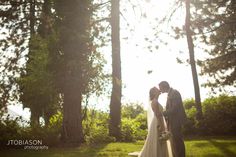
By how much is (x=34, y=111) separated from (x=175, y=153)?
619 inches

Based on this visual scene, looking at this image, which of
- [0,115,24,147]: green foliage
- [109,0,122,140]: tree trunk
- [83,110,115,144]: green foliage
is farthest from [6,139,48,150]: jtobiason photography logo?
[109,0,122,140]: tree trunk

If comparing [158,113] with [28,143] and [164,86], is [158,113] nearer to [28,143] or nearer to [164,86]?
[164,86]

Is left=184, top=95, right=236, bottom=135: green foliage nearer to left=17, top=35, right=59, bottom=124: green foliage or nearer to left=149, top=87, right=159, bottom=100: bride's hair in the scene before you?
left=17, top=35, right=59, bottom=124: green foliage

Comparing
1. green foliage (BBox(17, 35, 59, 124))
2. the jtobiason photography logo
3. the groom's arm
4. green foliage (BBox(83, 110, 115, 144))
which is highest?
green foliage (BBox(17, 35, 59, 124))

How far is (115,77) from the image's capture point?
18891 millimetres

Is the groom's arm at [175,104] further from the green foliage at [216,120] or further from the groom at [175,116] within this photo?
the green foliage at [216,120]

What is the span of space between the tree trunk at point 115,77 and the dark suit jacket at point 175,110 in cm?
938

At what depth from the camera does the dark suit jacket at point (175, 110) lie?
9.35m

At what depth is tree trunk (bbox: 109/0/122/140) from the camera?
741 inches

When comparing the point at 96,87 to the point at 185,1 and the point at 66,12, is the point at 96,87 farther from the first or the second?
the point at 185,1

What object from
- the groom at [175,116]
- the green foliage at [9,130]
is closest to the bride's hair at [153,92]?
the groom at [175,116]

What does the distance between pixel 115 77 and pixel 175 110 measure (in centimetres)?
977

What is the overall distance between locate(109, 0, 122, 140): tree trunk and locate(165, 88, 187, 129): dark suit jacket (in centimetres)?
938

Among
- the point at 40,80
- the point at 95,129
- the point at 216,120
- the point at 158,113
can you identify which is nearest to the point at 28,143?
the point at 40,80
